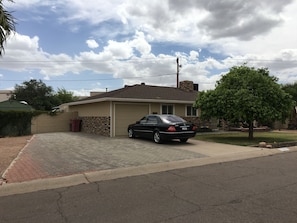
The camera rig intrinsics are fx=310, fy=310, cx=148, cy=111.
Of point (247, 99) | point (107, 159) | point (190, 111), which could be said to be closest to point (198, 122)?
point (190, 111)

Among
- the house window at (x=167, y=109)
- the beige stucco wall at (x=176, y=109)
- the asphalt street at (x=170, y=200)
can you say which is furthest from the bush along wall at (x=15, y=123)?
the asphalt street at (x=170, y=200)

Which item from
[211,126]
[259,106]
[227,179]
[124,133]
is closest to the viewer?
[227,179]

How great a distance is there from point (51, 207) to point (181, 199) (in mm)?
2504

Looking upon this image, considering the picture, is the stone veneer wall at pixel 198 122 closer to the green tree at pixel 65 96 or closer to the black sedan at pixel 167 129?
the black sedan at pixel 167 129

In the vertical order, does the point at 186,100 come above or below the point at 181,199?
above

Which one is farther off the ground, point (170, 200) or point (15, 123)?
point (15, 123)

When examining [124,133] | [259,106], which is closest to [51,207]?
[259,106]

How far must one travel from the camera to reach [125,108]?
20797mm

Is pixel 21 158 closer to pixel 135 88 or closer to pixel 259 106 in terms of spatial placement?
pixel 259 106

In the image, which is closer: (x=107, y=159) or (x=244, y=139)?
(x=107, y=159)

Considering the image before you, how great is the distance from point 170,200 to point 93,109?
1777cm

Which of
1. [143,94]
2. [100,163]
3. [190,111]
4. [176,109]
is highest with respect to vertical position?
[143,94]

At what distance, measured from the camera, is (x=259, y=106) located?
1647 centimetres

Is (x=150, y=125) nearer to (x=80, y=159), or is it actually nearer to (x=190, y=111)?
(x=80, y=159)
